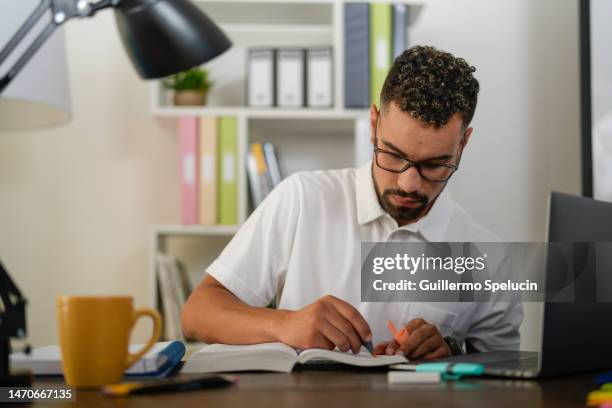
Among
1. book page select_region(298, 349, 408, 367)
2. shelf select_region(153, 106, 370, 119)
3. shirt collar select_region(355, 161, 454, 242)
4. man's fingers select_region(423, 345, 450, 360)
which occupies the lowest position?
man's fingers select_region(423, 345, 450, 360)

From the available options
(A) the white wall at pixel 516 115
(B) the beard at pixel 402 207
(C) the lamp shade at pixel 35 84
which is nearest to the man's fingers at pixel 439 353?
(B) the beard at pixel 402 207

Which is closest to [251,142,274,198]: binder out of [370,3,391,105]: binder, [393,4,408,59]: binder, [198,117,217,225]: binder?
[198,117,217,225]: binder

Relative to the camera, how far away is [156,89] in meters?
2.19

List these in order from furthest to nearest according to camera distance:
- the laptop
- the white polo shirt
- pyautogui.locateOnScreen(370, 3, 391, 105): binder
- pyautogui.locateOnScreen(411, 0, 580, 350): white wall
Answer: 1. pyautogui.locateOnScreen(411, 0, 580, 350): white wall
2. pyautogui.locateOnScreen(370, 3, 391, 105): binder
3. the white polo shirt
4. the laptop

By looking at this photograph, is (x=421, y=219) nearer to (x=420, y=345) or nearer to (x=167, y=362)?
(x=420, y=345)

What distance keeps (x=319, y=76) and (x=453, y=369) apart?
1.46 meters

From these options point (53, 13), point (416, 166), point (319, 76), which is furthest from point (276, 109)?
point (53, 13)

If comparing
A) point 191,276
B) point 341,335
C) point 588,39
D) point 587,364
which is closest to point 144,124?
point 191,276

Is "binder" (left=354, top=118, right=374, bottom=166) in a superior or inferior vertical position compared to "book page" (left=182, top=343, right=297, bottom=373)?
superior

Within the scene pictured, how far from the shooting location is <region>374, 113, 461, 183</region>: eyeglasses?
130 cm

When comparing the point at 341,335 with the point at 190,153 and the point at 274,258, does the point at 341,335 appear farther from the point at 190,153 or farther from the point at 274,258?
the point at 190,153

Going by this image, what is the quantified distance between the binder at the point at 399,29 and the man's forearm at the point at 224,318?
3.44ft

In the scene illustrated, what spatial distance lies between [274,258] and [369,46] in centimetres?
92

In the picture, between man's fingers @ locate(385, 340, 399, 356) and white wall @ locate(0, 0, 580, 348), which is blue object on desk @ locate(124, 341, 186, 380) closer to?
man's fingers @ locate(385, 340, 399, 356)
